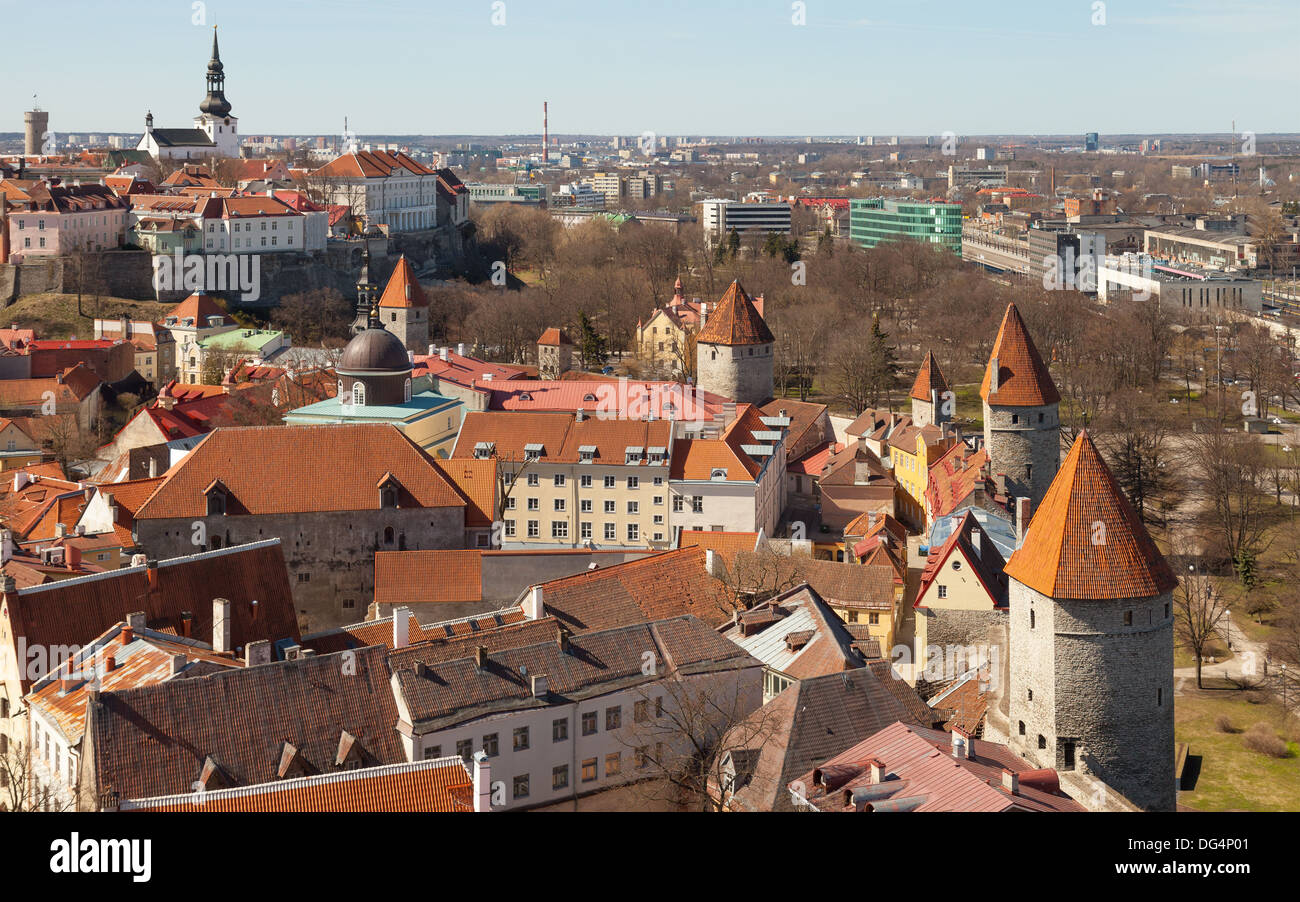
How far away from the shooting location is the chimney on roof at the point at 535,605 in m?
26.7

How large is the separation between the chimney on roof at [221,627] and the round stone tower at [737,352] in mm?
29609

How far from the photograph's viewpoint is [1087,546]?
2411cm

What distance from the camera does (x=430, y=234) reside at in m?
98.0

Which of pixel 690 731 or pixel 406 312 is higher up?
pixel 406 312

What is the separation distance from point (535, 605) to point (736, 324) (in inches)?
1117

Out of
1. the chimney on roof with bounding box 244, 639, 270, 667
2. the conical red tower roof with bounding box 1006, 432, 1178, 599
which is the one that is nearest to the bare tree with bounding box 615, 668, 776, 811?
the conical red tower roof with bounding box 1006, 432, 1178, 599

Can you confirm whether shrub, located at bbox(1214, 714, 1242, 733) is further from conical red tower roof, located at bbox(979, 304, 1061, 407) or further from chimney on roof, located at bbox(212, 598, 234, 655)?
chimney on roof, located at bbox(212, 598, 234, 655)

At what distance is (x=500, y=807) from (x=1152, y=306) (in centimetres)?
6431

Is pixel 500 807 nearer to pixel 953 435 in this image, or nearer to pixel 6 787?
pixel 6 787

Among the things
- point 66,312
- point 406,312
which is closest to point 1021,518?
point 406,312

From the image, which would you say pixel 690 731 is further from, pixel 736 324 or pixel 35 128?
pixel 35 128

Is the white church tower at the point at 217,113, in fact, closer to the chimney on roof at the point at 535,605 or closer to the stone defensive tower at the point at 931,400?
the stone defensive tower at the point at 931,400

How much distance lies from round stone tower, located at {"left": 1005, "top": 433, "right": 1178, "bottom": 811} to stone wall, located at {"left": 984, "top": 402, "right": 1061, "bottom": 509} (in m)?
19.4
